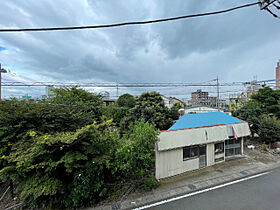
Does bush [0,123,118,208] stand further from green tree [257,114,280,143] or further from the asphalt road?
green tree [257,114,280,143]

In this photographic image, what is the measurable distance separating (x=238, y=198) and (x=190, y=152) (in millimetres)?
2433

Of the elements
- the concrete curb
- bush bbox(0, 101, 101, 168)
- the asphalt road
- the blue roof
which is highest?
bush bbox(0, 101, 101, 168)

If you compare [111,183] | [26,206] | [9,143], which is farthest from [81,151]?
[26,206]

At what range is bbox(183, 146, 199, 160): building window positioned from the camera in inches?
249

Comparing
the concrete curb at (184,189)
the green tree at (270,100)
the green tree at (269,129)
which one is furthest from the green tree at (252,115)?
the concrete curb at (184,189)

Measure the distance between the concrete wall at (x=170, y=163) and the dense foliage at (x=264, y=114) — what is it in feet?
26.9

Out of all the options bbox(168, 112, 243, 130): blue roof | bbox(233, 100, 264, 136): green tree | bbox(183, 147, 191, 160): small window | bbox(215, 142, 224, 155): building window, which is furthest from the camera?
bbox(233, 100, 264, 136): green tree

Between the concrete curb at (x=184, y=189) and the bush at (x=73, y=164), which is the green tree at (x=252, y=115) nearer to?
the concrete curb at (x=184, y=189)

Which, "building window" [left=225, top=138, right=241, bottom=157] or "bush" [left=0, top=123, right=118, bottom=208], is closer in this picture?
"bush" [left=0, top=123, right=118, bottom=208]

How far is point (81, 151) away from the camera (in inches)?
172

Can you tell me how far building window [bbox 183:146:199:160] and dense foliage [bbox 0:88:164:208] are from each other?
90.0 inches

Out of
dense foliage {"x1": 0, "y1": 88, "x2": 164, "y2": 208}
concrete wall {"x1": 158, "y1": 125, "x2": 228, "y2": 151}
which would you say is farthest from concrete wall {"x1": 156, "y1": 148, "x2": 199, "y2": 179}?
dense foliage {"x1": 0, "y1": 88, "x2": 164, "y2": 208}

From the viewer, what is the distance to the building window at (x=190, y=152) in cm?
633

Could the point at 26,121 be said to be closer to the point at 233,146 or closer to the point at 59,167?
the point at 59,167
